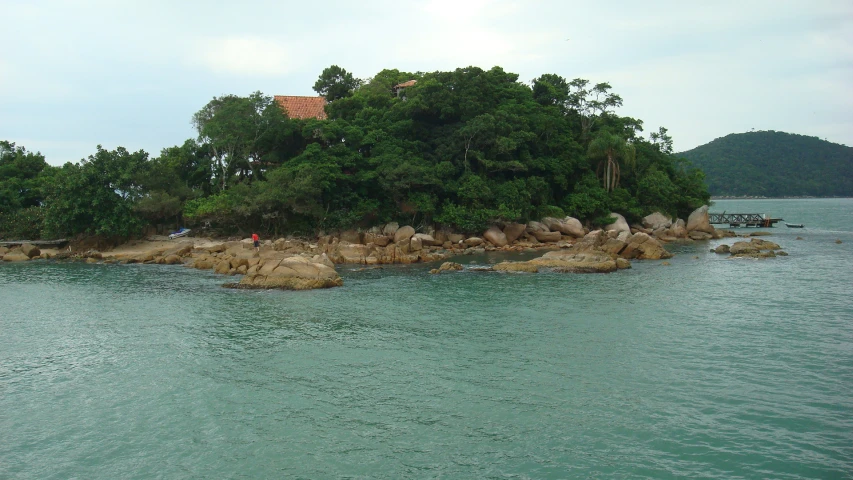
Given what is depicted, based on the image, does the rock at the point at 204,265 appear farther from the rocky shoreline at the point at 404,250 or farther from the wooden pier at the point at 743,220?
the wooden pier at the point at 743,220

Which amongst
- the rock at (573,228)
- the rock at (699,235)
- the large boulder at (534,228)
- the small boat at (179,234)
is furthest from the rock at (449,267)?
the rock at (699,235)


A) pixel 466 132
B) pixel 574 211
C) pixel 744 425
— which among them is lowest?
pixel 744 425

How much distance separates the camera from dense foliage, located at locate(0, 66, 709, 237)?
130ft

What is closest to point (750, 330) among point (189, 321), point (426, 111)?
point (189, 321)

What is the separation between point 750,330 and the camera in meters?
17.8

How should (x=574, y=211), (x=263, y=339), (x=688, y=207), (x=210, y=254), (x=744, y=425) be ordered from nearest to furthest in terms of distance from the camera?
1. (x=744, y=425)
2. (x=263, y=339)
3. (x=210, y=254)
4. (x=574, y=211)
5. (x=688, y=207)

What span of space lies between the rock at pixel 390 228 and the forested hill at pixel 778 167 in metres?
99.9

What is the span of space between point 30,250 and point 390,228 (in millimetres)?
24227

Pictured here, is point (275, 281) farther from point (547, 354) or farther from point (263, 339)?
→ point (547, 354)

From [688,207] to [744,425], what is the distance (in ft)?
154

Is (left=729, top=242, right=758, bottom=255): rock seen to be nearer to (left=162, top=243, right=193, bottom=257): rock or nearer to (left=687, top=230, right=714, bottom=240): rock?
(left=687, top=230, right=714, bottom=240): rock

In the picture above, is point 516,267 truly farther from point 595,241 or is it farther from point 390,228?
point 390,228

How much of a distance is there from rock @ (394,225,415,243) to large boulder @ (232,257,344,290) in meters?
14.0

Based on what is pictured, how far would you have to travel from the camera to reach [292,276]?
26.1 m
